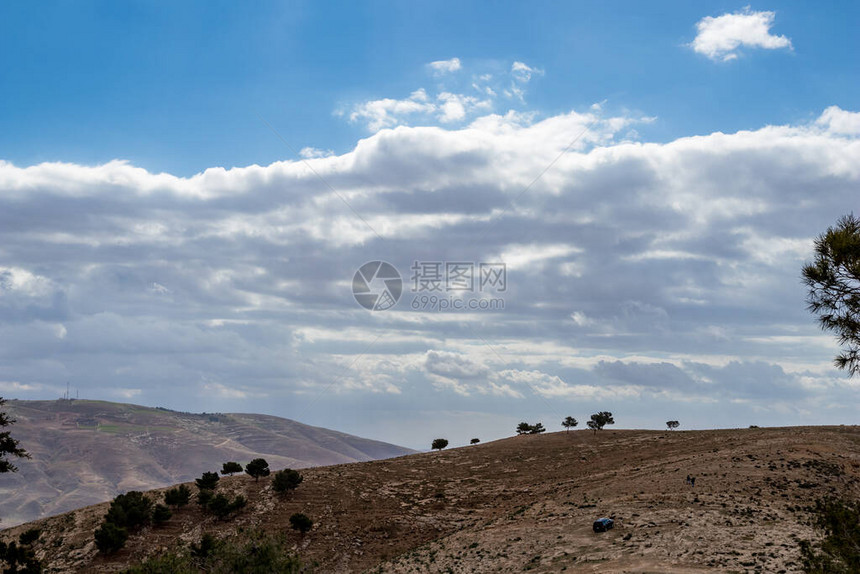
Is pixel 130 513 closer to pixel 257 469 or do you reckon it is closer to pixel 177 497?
pixel 177 497

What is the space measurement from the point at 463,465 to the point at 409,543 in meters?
29.7

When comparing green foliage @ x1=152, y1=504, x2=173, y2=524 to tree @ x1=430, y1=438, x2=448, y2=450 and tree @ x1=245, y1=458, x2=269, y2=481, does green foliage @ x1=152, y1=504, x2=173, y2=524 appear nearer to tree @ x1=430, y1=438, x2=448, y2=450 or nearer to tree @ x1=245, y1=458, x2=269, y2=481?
tree @ x1=245, y1=458, x2=269, y2=481

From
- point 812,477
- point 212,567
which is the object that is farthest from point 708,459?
point 212,567

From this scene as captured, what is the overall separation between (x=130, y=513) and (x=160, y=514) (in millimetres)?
2691

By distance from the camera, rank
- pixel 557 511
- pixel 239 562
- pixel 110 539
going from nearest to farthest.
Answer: pixel 239 562, pixel 557 511, pixel 110 539

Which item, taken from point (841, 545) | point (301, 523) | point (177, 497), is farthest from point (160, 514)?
point (841, 545)

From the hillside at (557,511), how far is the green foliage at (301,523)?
2.74 ft

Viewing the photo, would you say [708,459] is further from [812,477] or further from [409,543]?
[409,543]

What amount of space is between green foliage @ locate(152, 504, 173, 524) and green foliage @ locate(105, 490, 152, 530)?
72 cm

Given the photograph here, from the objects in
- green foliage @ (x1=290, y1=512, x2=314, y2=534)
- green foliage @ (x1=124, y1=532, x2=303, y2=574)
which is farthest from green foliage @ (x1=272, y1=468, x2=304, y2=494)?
green foliage @ (x1=124, y1=532, x2=303, y2=574)

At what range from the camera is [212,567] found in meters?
29.8

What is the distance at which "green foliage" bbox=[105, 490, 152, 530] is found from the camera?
5600cm

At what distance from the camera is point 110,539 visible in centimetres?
5125

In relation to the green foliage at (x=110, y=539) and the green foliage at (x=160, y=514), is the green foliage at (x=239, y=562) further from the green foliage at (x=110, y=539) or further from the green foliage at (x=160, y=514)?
the green foliage at (x=160, y=514)
